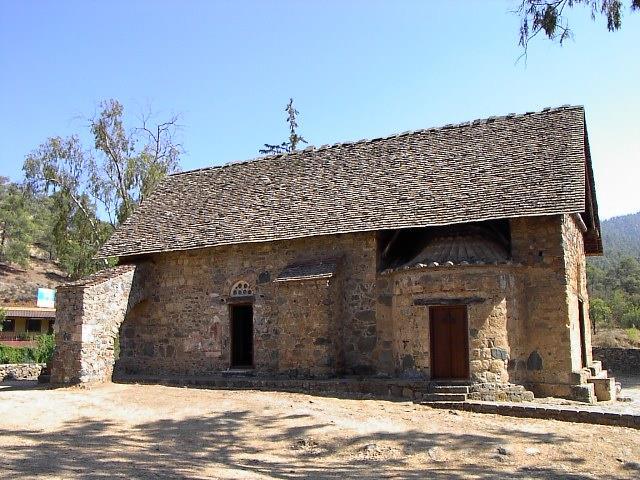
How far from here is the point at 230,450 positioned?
1016 centimetres

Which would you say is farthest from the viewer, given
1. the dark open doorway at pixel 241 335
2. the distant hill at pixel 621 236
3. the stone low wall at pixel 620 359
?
the distant hill at pixel 621 236

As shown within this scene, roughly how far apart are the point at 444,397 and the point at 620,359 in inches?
628

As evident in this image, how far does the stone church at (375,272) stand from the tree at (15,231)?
47394mm

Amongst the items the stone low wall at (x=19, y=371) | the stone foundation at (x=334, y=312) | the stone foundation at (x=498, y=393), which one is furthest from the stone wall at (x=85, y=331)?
the stone foundation at (x=498, y=393)

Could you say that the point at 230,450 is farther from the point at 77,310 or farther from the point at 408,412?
the point at 77,310

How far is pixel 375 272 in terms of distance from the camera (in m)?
16.2

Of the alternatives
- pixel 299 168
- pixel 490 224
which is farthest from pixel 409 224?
pixel 299 168

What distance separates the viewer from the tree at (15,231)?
62.5 metres

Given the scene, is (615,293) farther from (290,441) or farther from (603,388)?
(290,441)

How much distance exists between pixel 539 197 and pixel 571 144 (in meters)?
2.48

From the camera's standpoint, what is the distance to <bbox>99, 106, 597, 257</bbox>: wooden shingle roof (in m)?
15.3

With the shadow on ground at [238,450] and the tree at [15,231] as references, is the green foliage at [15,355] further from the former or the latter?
the tree at [15,231]

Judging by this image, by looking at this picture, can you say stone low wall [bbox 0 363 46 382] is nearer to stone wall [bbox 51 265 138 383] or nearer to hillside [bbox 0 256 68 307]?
stone wall [bbox 51 265 138 383]

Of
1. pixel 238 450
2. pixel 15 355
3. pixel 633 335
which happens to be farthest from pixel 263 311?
pixel 633 335
